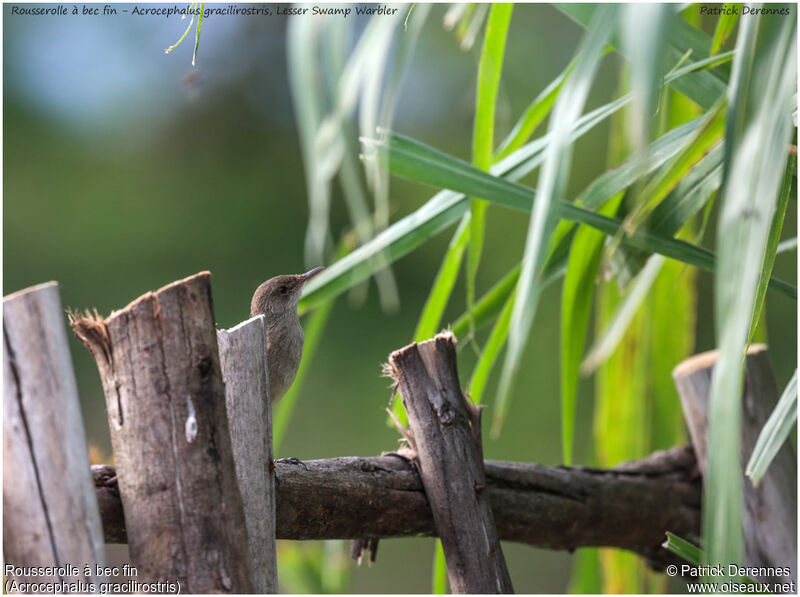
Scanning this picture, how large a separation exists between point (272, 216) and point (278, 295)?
108 inches

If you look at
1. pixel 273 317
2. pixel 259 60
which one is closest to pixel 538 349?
pixel 259 60

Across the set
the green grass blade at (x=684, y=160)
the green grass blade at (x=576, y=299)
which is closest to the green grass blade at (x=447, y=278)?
the green grass blade at (x=576, y=299)

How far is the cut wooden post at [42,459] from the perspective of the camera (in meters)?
0.93

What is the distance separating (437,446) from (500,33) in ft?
2.53

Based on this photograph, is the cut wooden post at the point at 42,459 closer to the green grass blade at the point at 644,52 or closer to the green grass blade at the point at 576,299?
the green grass blade at the point at 644,52

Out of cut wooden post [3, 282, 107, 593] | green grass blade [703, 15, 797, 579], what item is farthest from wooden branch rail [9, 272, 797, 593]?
green grass blade [703, 15, 797, 579]

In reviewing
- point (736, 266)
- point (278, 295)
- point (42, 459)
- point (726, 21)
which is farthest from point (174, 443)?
point (726, 21)

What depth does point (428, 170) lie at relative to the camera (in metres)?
1.44

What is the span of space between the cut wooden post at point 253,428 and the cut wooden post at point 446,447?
0.30 metres

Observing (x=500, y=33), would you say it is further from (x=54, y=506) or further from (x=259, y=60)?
(x=259, y=60)

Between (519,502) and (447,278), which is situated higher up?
(447,278)

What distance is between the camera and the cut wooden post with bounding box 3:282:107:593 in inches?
36.8

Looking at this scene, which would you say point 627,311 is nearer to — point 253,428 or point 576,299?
point 576,299

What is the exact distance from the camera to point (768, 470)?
173 cm
